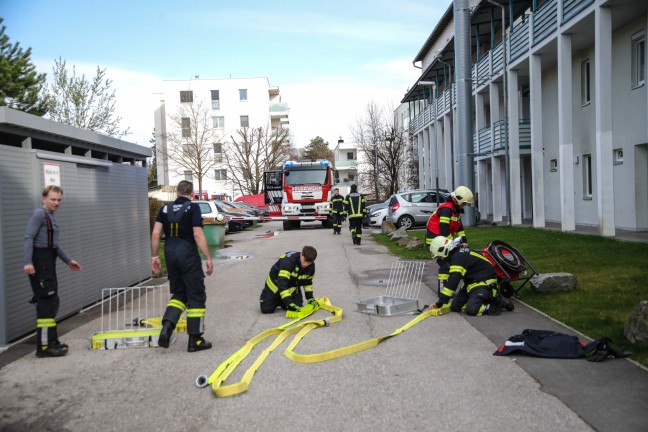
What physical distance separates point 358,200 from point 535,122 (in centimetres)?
780

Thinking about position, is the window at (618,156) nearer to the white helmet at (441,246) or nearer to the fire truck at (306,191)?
the white helmet at (441,246)

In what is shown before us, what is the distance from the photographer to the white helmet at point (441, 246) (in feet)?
28.1

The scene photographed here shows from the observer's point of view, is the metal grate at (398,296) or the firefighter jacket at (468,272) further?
the metal grate at (398,296)

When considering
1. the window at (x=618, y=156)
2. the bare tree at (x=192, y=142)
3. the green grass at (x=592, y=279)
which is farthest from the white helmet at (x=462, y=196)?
the bare tree at (x=192, y=142)

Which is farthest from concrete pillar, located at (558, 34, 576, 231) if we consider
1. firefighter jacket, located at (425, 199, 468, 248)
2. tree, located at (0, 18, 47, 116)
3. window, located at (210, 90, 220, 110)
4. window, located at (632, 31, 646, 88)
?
window, located at (210, 90, 220, 110)

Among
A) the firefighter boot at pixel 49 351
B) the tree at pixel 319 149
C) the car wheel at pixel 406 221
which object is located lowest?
the firefighter boot at pixel 49 351

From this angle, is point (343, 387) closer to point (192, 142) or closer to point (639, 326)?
point (639, 326)

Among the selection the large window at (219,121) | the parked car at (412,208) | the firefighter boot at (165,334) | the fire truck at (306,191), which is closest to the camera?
the firefighter boot at (165,334)

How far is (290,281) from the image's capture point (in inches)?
332

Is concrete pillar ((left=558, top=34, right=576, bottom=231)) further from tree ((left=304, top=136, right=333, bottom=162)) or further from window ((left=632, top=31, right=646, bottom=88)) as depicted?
tree ((left=304, top=136, right=333, bottom=162))

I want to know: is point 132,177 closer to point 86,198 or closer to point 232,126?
point 86,198

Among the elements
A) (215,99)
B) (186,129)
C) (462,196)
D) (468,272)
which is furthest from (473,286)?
(215,99)

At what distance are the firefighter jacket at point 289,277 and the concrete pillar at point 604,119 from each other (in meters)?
10.8

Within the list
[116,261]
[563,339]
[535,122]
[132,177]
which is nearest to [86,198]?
[116,261]
